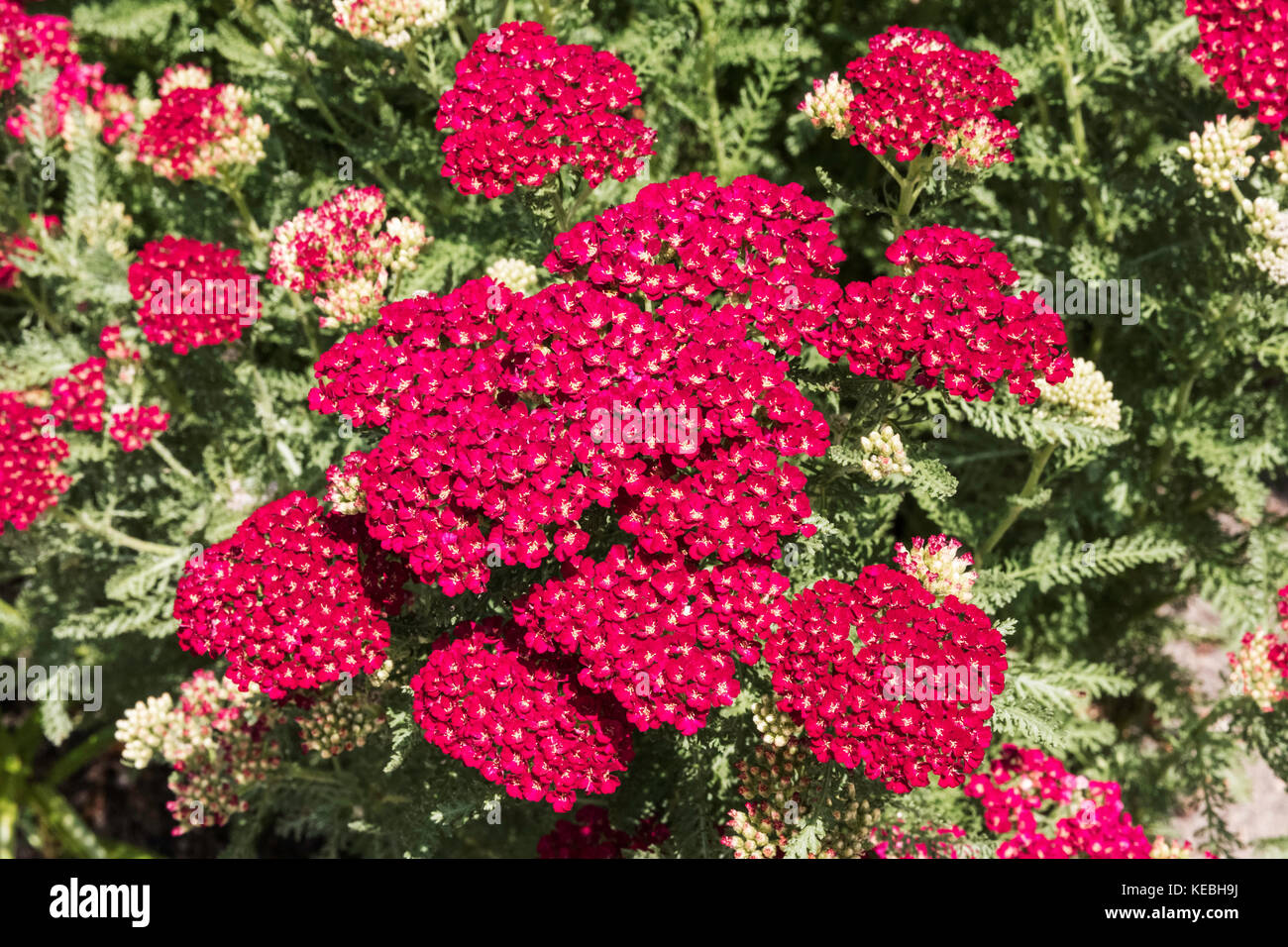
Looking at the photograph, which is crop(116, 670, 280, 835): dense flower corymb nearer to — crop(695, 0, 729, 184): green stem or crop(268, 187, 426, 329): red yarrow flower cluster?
crop(268, 187, 426, 329): red yarrow flower cluster

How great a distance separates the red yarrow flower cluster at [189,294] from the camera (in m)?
4.12

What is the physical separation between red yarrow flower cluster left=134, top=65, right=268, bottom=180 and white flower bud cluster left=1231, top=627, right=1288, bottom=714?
185 inches

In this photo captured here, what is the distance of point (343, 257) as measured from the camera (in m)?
3.81

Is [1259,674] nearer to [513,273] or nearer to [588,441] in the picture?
[588,441]

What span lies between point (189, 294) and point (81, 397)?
0.81 meters

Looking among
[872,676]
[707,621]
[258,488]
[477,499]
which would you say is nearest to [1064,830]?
[872,676]

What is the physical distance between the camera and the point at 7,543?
464cm

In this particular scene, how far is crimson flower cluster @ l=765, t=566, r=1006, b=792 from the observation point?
282 cm

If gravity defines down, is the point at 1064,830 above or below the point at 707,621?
below

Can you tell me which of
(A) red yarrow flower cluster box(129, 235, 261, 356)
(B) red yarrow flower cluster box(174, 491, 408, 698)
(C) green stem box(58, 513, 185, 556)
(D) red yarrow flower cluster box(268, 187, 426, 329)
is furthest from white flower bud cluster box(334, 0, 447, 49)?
(C) green stem box(58, 513, 185, 556)

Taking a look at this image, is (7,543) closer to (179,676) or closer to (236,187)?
(179,676)

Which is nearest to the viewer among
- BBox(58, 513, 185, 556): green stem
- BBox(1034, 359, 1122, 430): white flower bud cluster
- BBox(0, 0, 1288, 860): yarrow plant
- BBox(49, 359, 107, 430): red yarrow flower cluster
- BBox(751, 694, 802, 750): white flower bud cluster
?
BBox(0, 0, 1288, 860): yarrow plant
